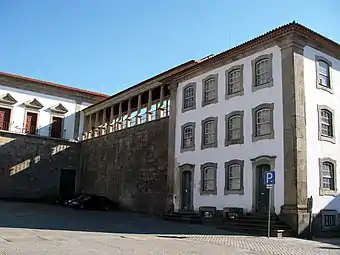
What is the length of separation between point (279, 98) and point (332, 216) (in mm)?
6005

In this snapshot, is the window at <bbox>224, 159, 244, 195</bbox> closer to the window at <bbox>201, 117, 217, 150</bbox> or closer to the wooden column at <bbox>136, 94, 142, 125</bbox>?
the window at <bbox>201, 117, 217, 150</bbox>

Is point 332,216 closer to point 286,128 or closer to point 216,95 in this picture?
point 286,128

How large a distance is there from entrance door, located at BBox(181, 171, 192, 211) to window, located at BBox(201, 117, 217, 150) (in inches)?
86.8

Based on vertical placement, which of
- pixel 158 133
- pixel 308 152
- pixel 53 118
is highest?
pixel 53 118

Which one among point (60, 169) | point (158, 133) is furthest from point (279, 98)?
point (60, 169)

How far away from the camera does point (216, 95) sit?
912 inches

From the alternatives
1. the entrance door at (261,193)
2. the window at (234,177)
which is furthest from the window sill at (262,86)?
the entrance door at (261,193)

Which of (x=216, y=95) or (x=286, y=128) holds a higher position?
(x=216, y=95)

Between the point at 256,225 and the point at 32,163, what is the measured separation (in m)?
24.1

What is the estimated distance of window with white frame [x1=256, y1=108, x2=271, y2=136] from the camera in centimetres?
1983

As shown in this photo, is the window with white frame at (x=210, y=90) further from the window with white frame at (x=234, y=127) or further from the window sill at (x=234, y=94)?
the window with white frame at (x=234, y=127)

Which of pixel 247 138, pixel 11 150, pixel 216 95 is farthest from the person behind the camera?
pixel 11 150

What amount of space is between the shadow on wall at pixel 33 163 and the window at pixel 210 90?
61.2 feet

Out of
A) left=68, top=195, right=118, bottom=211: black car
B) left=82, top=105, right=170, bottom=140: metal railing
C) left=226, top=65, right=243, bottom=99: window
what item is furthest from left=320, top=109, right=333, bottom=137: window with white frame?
left=68, top=195, right=118, bottom=211: black car
